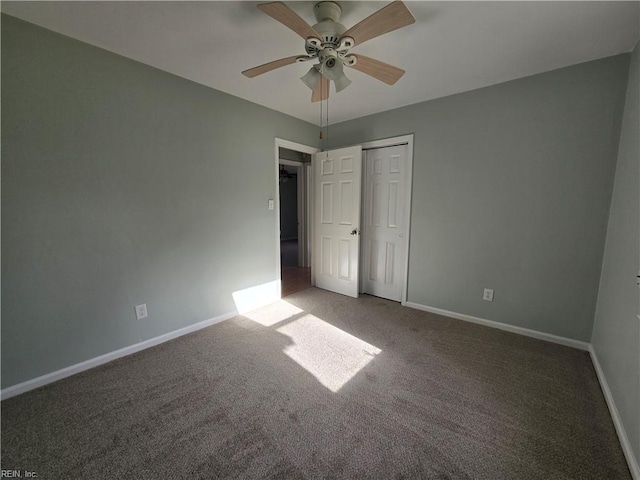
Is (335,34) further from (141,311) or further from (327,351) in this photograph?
(141,311)

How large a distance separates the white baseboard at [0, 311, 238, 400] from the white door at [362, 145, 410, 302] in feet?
6.88

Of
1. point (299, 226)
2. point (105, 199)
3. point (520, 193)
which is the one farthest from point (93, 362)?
point (520, 193)

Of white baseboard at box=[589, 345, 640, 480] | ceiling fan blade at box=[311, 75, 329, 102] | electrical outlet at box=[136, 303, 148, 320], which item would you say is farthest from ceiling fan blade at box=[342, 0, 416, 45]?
electrical outlet at box=[136, 303, 148, 320]

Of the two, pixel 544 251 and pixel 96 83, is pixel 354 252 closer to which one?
pixel 544 251

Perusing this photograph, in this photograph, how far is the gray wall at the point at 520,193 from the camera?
2125 mm

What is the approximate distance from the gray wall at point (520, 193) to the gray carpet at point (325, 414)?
48 cm

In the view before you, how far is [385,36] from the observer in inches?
70.8

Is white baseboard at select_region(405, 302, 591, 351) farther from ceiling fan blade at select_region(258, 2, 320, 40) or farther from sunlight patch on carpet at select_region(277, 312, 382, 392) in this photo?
ceiling fan blade at select_region(258, 2, 320, 40)

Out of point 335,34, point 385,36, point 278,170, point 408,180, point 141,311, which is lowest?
point 141,311

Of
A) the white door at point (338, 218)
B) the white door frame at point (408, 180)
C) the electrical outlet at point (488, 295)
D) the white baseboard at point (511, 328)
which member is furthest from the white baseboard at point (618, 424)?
the white door at point (338, 218)

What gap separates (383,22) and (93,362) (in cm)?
306

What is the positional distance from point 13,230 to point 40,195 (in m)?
0.27

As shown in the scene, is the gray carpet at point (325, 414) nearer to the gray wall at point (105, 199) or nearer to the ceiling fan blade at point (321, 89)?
the gray wall at point (105, 199)

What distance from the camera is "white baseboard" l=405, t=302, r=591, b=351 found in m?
2.30
